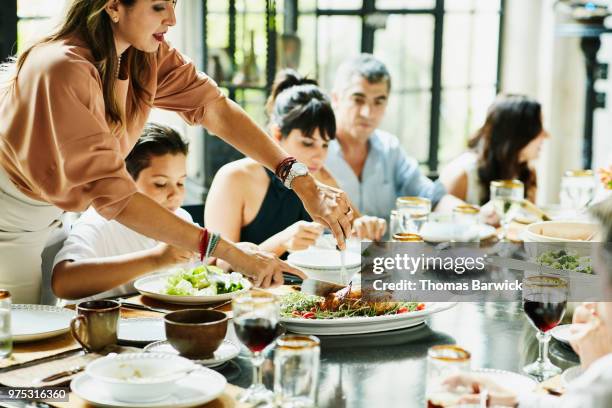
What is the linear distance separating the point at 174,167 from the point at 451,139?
11.4 feet

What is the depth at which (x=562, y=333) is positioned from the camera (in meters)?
1.83

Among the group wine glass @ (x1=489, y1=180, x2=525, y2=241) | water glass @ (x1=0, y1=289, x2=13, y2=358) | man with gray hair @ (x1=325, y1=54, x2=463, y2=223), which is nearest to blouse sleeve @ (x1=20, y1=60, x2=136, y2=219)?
water glass @ (x1=0, y1=289, x2=13, y2=358)

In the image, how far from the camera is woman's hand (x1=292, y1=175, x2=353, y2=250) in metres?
2.20

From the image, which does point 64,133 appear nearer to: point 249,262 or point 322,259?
point 249,262

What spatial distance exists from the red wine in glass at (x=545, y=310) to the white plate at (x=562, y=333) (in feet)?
0.51

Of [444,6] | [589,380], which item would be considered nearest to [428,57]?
[444,6]

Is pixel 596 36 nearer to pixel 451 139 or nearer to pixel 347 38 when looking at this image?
pixel 451 139

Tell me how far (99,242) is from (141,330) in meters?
0.69

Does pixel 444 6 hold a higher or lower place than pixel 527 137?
higher

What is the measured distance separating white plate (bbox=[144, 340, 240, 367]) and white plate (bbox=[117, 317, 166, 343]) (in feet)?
0.18

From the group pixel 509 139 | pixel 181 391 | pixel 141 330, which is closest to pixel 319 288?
pixel 141 330

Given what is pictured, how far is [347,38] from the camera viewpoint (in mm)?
5281

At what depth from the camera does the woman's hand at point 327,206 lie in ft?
7.20

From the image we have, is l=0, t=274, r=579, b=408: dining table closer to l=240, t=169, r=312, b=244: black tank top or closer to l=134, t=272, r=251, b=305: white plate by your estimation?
l=134, t=272, r=251, b=305: white plate
